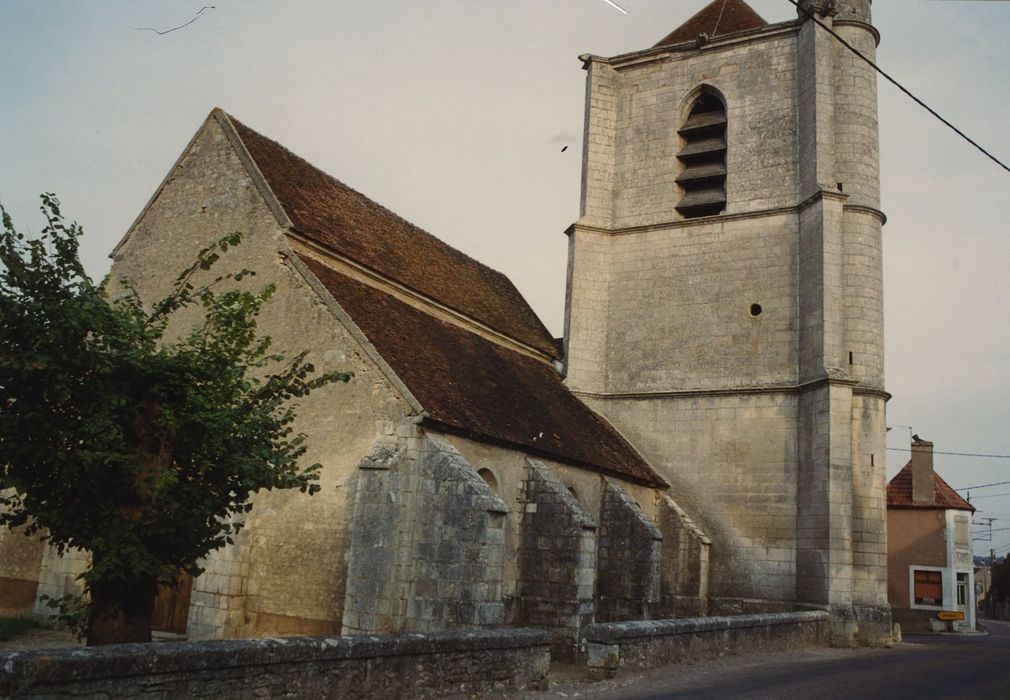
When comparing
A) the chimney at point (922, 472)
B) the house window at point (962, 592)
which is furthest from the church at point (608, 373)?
the house window at point (962, 592)

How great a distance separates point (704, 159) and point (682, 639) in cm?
1333

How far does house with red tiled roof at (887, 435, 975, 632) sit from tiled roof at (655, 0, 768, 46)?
13.8 meters

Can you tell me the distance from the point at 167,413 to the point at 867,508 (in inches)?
561

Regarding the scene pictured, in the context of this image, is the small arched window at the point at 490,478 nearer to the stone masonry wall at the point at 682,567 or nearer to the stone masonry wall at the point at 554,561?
the stone masonry wall at the point at 554,561

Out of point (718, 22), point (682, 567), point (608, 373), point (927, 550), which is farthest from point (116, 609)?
point (927, 550)

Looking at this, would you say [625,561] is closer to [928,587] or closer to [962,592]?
[928,587]

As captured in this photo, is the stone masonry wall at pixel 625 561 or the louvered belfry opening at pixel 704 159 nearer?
the stone masonry wall at pixel 625 561

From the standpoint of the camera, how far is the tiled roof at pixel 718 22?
22.7 m

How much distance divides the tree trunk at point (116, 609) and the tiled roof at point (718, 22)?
63.7 ft

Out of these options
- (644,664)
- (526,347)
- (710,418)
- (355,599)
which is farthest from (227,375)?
(710,418)

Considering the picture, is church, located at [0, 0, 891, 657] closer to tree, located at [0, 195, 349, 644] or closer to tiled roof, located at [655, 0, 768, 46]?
tiled roof, located at [655, 0, 768, 46]

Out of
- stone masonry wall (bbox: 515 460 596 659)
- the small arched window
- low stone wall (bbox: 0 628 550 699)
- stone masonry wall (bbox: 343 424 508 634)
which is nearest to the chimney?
stone masonry wall (bbox: 515 460 596 659)

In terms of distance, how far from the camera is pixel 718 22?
75.8ft

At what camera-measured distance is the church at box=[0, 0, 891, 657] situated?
39.4ft
